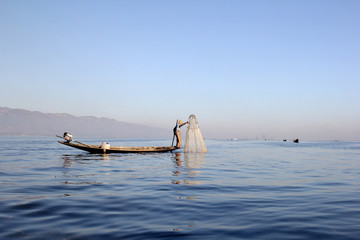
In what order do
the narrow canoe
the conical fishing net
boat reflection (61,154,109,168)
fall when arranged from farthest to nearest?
1. the conical fishing net
2. the narrow canoe
3. boat reflection (61,154,109,168)

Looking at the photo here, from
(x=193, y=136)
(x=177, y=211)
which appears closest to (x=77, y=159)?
(x=193, y=136)

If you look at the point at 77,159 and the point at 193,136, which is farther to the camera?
the point at 193,136

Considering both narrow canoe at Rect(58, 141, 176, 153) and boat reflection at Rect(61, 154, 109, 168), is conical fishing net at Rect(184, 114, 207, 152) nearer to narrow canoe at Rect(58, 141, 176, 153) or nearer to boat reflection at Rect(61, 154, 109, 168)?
narrow canoe at Rect(58, 141, 176, 153)

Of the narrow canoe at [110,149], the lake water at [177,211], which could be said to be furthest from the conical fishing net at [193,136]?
the lake water at [177,211]

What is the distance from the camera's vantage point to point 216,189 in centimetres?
1413

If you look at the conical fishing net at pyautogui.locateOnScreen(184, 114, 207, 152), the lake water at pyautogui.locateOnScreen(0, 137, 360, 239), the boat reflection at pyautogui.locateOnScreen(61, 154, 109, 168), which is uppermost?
the conical fishing net at pyautogui.locateOnScreen(184, 114, 207, 152)

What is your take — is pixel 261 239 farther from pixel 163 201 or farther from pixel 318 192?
pixel 318 192

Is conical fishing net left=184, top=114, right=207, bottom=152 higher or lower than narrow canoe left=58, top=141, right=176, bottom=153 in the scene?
higher

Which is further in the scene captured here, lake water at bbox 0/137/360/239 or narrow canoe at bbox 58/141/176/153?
narrow canoe at bbox 58/141/176/153

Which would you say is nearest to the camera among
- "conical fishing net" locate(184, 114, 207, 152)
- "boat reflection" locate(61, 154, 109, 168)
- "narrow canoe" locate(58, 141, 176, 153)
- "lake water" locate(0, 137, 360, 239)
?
"lake water" locate(0, 137, 360, 239)

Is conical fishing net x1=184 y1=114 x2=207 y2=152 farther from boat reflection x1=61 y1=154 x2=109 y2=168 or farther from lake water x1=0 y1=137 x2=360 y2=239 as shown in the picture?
lake water x1=0 y1=137 x2=360 y2=239

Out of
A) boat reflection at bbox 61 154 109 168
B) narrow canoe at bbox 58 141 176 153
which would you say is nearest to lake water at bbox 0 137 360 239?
boat reflection at bbox 61 154 109 168

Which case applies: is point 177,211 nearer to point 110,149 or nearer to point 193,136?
point 193,136

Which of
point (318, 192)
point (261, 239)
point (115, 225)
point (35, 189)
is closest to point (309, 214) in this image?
point (261, 239)
